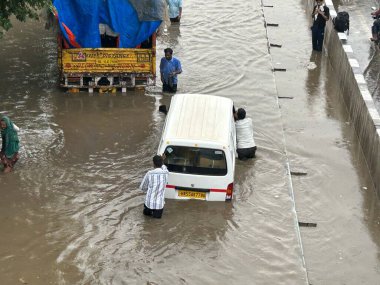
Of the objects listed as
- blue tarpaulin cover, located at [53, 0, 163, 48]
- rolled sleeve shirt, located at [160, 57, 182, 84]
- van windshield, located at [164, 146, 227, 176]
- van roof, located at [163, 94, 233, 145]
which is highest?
blue tarpaulin cover, located at [53, 0, 163, 48]

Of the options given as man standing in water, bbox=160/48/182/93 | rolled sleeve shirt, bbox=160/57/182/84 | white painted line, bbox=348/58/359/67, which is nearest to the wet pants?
man standing in water, bbox=160/48/182/93

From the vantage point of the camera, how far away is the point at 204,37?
21906mm

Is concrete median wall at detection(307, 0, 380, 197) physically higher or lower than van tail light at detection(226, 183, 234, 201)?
higher

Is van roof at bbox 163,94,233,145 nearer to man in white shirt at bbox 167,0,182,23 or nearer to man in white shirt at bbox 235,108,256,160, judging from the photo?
man in white shirt at bbox 235,108,256,160

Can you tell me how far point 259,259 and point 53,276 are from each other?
10.6 ft

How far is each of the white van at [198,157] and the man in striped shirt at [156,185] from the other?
45 centimetres

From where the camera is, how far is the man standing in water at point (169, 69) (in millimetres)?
17125

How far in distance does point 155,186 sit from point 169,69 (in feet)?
19.0

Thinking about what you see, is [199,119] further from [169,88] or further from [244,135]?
[169,88]

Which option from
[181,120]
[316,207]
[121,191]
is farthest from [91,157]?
[316,207]

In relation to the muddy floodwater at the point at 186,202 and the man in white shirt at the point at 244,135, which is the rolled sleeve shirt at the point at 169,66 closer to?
the muddy floodwater at the point at 186,202

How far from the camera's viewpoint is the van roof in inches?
491

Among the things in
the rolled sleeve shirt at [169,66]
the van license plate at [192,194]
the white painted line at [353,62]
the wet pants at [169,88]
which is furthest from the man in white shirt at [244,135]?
the white painted line at [353,62]

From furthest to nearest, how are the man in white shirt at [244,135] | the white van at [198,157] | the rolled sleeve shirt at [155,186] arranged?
1. the man in white shirt at [244,135]
2. the white van at [198,157]
3. the rolled sleeve shirt at [155,186]
